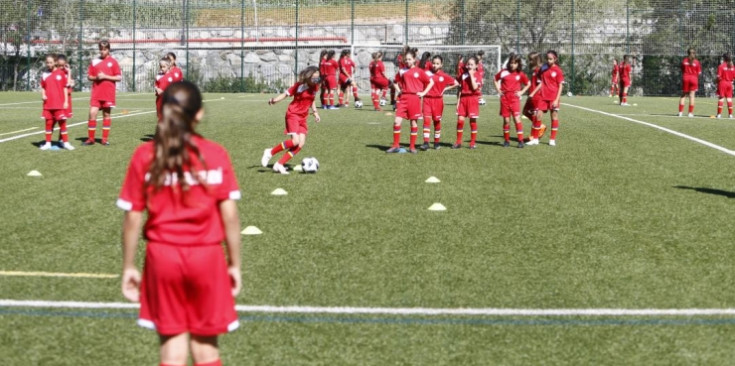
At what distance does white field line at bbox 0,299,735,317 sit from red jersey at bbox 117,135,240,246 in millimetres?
2959

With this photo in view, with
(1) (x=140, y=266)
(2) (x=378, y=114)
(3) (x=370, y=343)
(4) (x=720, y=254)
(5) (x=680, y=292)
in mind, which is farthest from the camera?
(2) (x=378, y=114)

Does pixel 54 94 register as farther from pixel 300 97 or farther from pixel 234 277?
pixel 234 277

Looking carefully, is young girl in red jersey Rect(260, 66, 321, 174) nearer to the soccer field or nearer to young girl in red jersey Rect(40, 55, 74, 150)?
the soccer field

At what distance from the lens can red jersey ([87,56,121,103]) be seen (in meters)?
19.7

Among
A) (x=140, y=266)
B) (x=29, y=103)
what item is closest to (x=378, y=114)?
(x=29, y=103)

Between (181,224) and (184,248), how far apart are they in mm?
112

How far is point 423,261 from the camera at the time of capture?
31.4 ft

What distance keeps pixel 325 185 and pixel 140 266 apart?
5841 mm

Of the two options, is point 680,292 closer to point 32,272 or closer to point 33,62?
point 32,272

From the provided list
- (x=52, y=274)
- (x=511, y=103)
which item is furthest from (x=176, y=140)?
(x=511, y=103)

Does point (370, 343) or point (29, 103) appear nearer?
point (370, 343)

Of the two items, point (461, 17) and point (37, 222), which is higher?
point (461, 17)

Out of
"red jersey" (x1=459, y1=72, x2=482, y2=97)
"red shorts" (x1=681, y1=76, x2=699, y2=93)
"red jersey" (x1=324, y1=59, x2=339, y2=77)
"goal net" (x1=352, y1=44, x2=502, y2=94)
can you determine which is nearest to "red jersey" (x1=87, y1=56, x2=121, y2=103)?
"red jersey" (x1=459, y1=72, x2=482, y2=97)

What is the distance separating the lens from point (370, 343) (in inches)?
268
